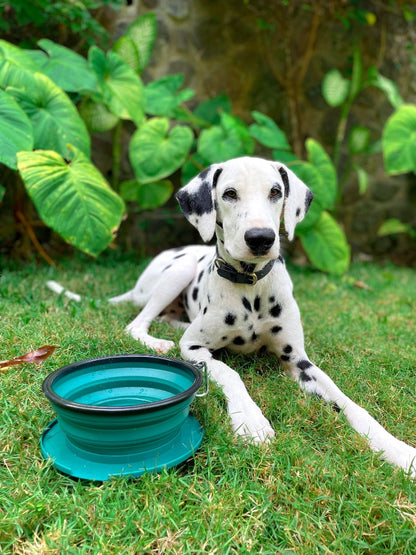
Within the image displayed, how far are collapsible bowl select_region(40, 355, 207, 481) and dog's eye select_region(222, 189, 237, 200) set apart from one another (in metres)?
0.76

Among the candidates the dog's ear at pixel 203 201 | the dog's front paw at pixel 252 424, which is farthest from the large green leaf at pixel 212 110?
the dog's front paw at pixel 252 424

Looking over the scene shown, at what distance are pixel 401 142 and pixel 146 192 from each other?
2.63 meters

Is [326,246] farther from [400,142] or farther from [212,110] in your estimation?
[212,110]

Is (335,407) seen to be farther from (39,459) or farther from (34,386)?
(34,386)

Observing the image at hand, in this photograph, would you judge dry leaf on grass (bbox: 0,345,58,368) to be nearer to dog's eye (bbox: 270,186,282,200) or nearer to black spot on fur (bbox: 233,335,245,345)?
black spot on fur (bbox: 233,335,245,345)

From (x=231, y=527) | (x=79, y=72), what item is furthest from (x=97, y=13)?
(x=231, y=527)

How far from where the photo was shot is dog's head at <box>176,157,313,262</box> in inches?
72.8

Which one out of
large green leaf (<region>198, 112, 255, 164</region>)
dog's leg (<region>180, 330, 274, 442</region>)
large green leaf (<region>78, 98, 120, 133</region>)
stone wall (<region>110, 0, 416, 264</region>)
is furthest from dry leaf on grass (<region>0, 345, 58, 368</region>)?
stone wall (<region>110, 0, 416, 264</region>)

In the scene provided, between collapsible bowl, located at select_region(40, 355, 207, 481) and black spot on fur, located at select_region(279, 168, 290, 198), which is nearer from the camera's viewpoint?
collapsible bowl, located at select_region(40, 355, 207, 481)

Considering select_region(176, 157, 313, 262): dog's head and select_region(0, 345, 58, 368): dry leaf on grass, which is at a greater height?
select_region(176, 157, 313, 262): dog's head

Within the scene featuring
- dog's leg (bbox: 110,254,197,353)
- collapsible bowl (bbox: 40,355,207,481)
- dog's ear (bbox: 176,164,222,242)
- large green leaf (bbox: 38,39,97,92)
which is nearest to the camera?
collapsible bowl (bbox: 40,355,207,481)

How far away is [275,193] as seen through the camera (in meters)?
2.03

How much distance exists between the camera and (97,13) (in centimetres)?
476

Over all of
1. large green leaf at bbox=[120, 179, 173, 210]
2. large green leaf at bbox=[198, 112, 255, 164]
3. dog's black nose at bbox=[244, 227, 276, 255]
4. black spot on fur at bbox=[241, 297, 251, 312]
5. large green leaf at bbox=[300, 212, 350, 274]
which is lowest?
large green leaf at bbox=[300, 212, 350, 274]
